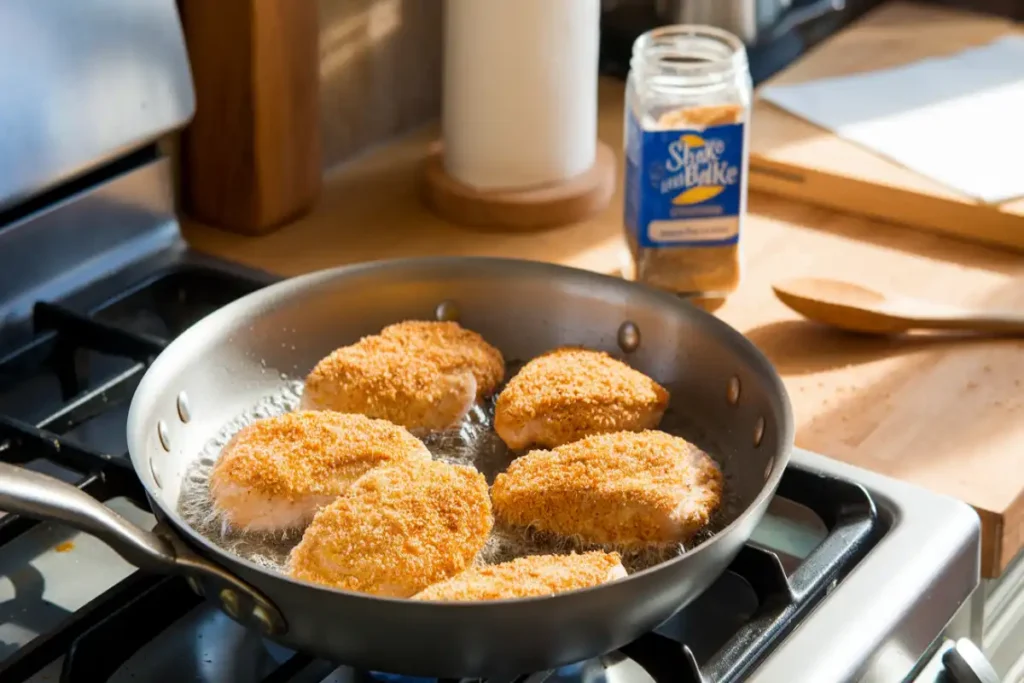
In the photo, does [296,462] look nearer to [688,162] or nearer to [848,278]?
[688,162]

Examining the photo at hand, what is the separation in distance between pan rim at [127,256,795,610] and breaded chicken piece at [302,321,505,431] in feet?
0.23

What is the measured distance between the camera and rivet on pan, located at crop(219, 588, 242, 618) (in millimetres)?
656

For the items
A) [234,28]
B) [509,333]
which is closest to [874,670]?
[509,333]

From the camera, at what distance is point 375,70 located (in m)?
1.35

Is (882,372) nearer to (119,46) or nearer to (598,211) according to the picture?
(598,211)

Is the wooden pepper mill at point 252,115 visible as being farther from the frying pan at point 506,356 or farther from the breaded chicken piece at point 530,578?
the breaded chicken piece at point 530,578

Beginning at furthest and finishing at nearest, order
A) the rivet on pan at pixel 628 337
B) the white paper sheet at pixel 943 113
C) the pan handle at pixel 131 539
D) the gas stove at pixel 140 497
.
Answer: the white paper sheet at pixel 943 113 < the rivet on pan at pixel 628 337 < the gas stove at pixel 140 497 < the pan handle at pixel 131 539

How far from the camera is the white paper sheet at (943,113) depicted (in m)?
1.25

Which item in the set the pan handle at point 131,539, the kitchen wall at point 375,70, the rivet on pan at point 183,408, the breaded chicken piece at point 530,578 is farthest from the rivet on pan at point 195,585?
the kitchen wall at point 375,70

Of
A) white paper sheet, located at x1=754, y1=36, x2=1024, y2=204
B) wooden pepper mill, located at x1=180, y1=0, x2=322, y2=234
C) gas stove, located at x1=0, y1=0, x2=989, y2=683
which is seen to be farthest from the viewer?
white paper sheet, located at x1=754, y1=36, x2=1024, y2=204

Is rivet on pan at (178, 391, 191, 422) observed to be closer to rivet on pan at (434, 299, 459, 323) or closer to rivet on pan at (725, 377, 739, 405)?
rivet on pan at (434, 299, 459, 323)

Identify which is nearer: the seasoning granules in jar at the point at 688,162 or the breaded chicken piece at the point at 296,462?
the breaded chicken piece at the point at 296,462

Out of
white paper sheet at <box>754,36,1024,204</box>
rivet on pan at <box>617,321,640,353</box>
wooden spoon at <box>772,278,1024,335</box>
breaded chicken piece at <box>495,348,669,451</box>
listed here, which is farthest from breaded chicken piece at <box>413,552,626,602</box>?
white paper sheet at <box>754,36,1024,204</box>

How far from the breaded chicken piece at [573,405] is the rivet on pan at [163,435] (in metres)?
0.21
